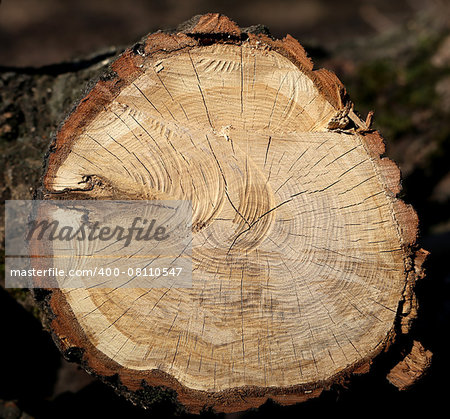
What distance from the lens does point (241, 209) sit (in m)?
1.75

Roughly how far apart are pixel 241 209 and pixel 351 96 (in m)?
2.33

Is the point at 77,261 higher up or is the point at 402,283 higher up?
the point at 402,283

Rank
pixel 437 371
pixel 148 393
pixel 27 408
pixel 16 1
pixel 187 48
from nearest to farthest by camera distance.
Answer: pixel 187 48 → pixel 148 393 → pixel 27 408 → pixel 437 371 → pixel 16 1

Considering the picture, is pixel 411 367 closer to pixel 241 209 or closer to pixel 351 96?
pixel 241 209

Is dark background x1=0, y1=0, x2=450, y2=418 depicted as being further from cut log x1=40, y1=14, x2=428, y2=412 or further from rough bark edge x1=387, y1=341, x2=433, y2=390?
cut log x1=40, y1=14, x2=428, y2=412

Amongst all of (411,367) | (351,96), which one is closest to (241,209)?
(411,367)

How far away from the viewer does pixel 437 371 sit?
2.91 m

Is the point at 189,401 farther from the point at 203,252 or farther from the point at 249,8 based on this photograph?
the point at 249,8

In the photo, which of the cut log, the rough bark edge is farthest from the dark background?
the cut log

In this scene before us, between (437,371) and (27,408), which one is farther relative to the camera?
(437,371)

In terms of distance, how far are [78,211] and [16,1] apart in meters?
4.39

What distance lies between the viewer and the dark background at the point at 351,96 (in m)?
2.52

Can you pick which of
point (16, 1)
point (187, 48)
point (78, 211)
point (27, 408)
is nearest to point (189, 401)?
point (78, 211)

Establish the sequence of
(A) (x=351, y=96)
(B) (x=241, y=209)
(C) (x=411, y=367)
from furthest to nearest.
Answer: (A) (x=351, y=96), (C) (x=411, y=367), (B) (x=241, y=209)
